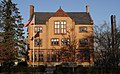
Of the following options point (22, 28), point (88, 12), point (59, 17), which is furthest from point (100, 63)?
point (88, 12)

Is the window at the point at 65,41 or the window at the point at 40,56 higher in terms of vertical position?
the window at the point at 65,41

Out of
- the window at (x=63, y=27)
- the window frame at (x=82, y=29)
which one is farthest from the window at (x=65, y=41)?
the window frame at (x=82, y=29)

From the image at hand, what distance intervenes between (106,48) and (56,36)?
2450 centimetres

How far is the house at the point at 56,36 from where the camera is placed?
7044cm

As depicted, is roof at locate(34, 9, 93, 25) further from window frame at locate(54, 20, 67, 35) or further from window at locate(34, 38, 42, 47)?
window at locate(34, 38, 42, 47)

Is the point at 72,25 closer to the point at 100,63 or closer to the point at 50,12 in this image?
the point at 50,12

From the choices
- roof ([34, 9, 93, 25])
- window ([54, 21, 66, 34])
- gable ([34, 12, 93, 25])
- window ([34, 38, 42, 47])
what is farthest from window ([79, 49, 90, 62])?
window ([34, 38, 42, 47])

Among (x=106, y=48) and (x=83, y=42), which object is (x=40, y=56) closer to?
(x=83, y=42)

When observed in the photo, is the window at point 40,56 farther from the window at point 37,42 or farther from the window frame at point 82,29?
the window frame at point 82,29

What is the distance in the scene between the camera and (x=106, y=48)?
48719mm

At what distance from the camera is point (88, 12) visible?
3078 inches

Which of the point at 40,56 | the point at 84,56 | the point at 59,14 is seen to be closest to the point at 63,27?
the point at 59,14

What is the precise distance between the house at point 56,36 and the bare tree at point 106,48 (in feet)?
55.4

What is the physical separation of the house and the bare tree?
16.9 metres
